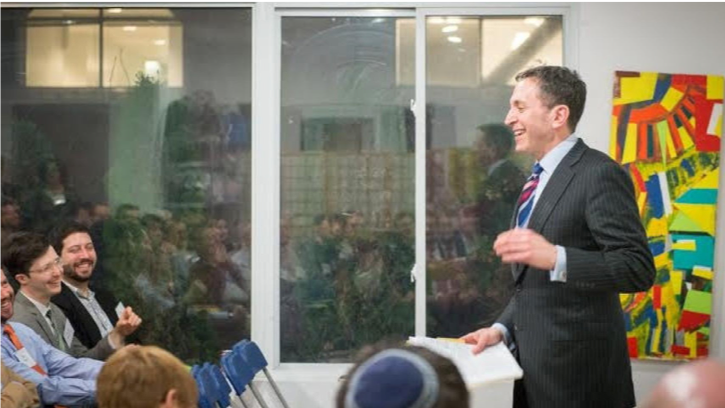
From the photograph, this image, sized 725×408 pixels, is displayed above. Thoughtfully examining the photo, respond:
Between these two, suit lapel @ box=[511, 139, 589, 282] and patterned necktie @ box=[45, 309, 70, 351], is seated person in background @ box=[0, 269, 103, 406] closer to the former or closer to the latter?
patterned necktie @ box=[45, 309, 70, 351]

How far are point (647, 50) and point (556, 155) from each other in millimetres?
2292

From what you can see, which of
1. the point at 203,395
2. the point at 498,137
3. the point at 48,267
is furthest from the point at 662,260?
the point at 48,267

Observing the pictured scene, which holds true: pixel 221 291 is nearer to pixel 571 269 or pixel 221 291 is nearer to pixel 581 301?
pixel 581 301

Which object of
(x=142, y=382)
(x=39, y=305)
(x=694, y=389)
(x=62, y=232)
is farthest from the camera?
(x=62, y=232)

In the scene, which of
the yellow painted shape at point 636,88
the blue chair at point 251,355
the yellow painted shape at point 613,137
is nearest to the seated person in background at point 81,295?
the blue chair at point 251,355

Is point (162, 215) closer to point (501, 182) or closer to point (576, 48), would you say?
point (501, 182)

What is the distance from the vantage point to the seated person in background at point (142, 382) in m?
2.47

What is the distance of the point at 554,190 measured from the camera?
10.1ft

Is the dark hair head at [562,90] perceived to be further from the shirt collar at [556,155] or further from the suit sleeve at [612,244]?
the suit sleeve at [612,244]

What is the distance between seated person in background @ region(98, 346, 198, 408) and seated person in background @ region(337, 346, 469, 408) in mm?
978

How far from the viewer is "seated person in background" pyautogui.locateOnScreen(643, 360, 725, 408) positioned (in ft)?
4.31

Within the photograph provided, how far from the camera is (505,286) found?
17.8 ft

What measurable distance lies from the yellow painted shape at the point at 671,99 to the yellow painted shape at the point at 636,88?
0.08m

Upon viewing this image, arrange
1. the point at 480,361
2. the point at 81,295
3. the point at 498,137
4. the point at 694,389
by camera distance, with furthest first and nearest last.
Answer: the point at 498,137 → the point at 81,295 → the point at 480,361 → the point at 694,389
